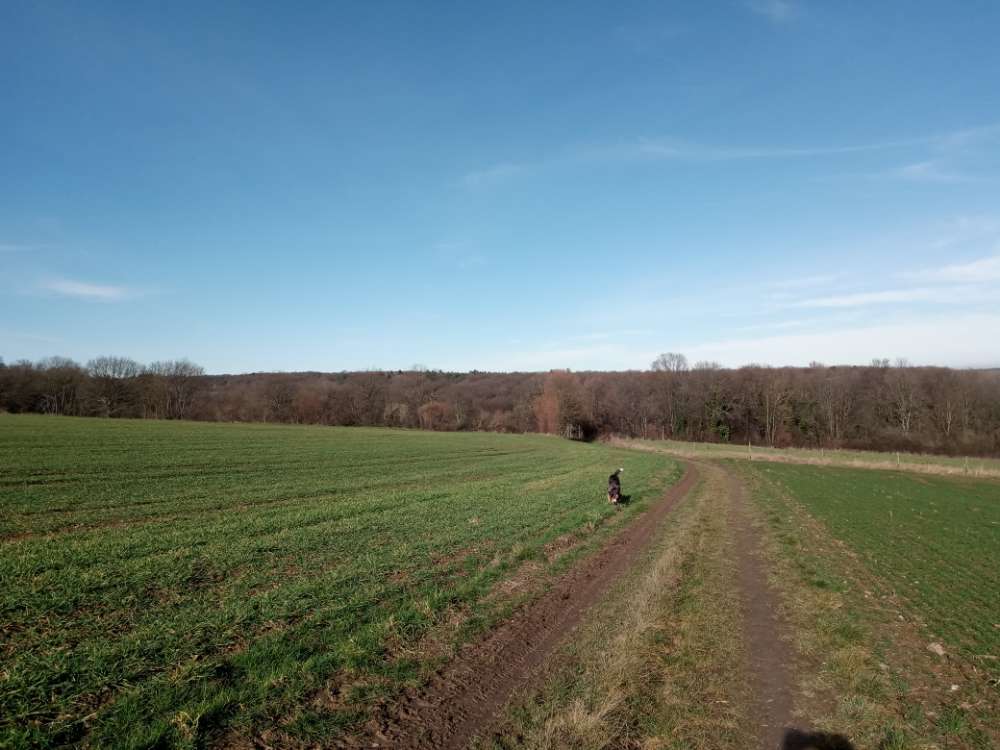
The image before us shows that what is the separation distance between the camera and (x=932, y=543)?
16.0 m

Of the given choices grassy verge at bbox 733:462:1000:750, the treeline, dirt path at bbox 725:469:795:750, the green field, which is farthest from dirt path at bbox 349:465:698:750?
the treeline

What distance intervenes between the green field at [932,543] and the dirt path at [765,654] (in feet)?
7.84

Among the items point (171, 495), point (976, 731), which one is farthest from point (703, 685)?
point (171, 495)

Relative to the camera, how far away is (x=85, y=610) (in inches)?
Result: 313

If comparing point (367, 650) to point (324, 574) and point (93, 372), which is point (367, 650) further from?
point (93, 372)

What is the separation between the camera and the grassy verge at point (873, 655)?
5.75 metres

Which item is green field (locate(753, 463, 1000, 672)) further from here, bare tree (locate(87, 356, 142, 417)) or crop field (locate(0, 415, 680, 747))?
bare tree (locate(87, 356, 142, 417))

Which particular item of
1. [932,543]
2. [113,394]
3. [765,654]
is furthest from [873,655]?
[113,394]

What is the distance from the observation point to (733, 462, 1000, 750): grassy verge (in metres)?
5.75

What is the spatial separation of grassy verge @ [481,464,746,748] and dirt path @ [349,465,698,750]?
1.00 feet

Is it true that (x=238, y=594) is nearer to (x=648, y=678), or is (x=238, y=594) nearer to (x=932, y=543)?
(x=648, y=678)

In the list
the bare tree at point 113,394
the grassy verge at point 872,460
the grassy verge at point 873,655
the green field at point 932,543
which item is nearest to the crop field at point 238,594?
the grassy verge at point 873,655

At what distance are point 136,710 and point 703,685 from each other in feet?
20.5

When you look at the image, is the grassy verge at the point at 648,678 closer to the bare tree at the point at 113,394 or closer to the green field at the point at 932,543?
the green field at the point at 932,543
